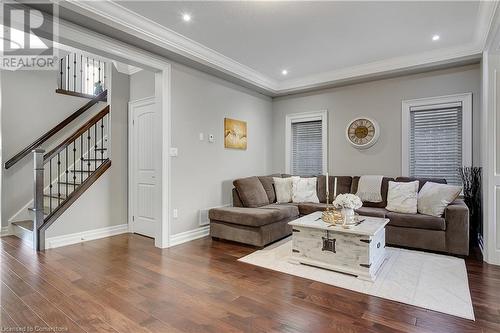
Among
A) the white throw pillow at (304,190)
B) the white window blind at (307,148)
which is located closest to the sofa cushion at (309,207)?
the white throw pillow at (304,190)

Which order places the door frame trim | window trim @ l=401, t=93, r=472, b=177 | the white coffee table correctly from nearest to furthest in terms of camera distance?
1. the white coffee table
2. window trim @ l=401, t=93, r=472, b=177
3. the door frame trim

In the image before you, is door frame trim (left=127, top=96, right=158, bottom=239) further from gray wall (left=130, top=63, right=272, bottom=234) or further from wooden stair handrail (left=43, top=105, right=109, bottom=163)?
wooden stair handrail (left=43, top=105, right=109, bottom=163)

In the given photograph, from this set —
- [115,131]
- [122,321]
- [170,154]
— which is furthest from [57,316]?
[115,131]

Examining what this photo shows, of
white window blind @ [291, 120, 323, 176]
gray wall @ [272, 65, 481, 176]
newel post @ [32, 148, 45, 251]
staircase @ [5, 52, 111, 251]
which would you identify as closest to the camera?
newel post @ [32, 148, 45, 251]

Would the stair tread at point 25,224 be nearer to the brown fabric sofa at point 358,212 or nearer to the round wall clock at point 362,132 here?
the brown fabric sofa at point 358,212

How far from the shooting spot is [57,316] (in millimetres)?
2076

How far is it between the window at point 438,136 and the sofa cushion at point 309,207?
1538 millimetres

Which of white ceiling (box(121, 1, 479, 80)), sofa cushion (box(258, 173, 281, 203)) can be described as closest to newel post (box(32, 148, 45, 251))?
white ceiling (box(121, 1, 479, 80))

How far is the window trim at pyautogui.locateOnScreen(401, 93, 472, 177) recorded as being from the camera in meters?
4.11

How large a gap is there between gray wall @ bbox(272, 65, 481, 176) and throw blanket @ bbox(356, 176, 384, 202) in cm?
45

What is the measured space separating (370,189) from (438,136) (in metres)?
1.36

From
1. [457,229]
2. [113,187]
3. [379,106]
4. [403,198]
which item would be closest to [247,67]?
[379,106]

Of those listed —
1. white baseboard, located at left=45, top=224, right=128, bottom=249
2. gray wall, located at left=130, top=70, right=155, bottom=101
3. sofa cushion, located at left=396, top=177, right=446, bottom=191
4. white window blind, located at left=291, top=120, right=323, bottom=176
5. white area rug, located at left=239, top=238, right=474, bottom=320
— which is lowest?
white area rug, located at left=239, top=238, right=474, bottom=320

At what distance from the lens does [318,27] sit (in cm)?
341
